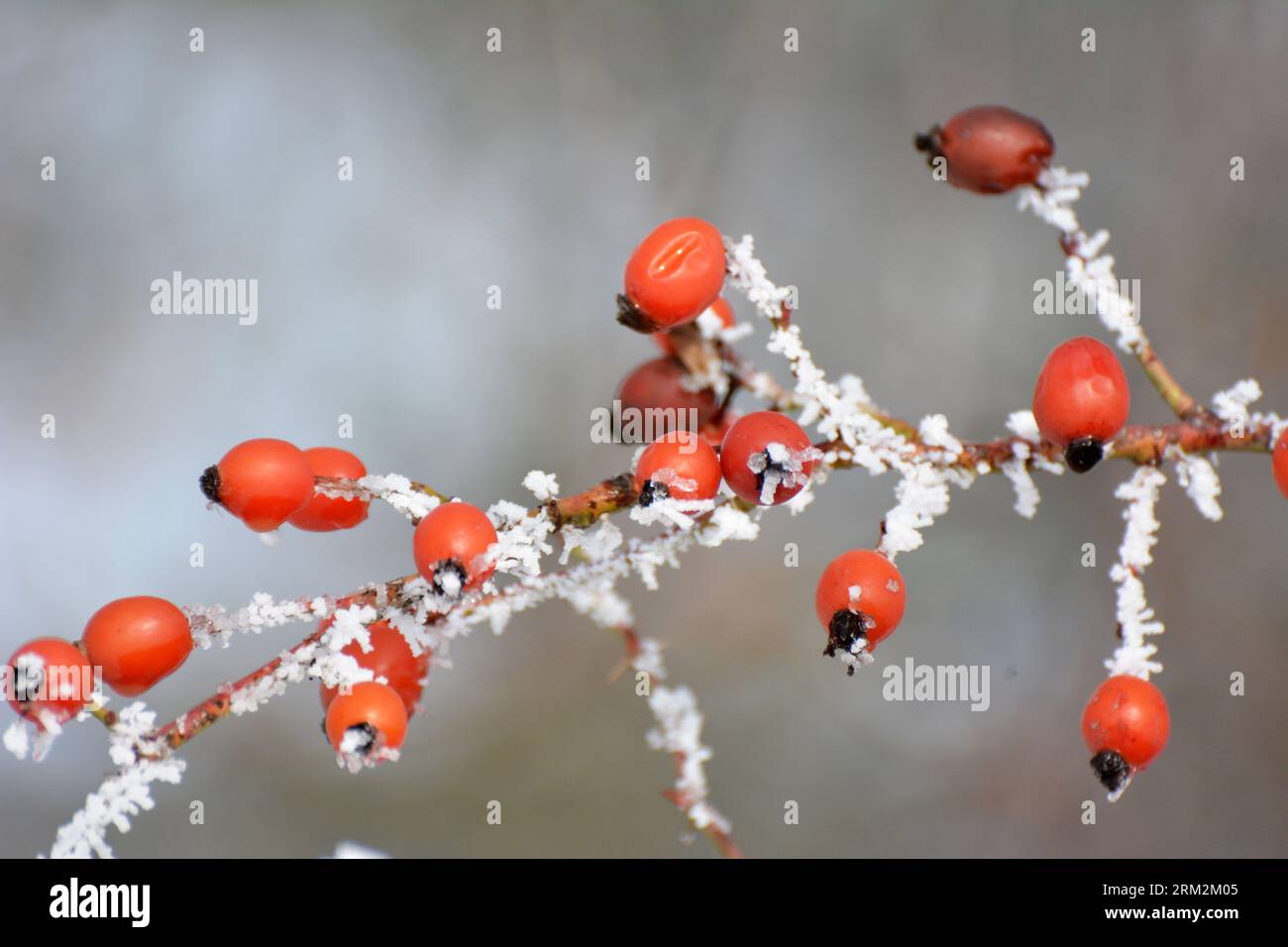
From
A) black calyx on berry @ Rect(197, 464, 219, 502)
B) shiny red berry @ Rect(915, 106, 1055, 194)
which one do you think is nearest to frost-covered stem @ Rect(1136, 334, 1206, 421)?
shiny red berry @ Rect(915, 106, 1055, 194)

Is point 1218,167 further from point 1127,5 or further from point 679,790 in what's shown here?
point 679,790

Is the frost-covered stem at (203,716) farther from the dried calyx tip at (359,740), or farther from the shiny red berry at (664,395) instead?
the shiny red berry at (664,395)

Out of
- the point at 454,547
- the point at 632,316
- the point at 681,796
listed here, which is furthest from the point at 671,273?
the point at 681,796

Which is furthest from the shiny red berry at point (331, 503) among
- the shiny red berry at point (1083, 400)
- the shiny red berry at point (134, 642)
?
the shiny red berry at point (1083, 400)

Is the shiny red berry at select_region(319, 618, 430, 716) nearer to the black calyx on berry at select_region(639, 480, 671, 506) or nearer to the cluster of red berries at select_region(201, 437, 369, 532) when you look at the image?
the cluster of red berries at select_region(201, 437, 369, 532)

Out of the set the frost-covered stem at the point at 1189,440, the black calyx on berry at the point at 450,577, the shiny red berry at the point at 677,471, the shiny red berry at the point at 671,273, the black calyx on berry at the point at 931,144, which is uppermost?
the black calyx on berry at the point at 931,144

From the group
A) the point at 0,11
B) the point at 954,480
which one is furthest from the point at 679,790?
the point at 0,11

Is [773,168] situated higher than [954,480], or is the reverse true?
[773,168]

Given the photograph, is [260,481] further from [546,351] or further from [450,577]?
[546,351]
